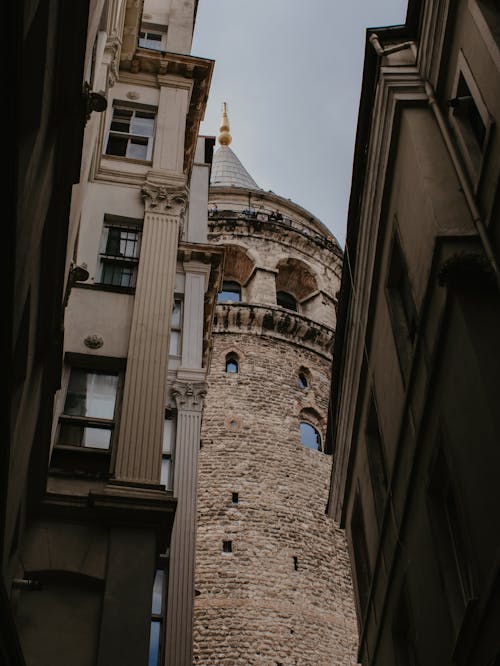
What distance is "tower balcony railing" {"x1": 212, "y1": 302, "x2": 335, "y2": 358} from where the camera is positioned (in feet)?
117

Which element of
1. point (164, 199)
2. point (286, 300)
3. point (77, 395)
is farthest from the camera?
point (286, 300)

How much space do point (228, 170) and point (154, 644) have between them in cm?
4475

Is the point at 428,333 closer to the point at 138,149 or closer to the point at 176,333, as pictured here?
the point at 176,333

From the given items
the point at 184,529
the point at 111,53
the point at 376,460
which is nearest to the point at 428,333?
the point at 376,460

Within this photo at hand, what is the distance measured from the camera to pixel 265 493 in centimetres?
2822

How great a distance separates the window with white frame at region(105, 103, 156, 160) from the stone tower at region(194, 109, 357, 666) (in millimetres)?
13768

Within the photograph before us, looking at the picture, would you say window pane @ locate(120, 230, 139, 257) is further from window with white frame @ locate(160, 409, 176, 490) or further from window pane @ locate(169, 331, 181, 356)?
window with white frame @ locate(160, 409, 176, 490)

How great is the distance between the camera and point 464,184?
8617 millimetres

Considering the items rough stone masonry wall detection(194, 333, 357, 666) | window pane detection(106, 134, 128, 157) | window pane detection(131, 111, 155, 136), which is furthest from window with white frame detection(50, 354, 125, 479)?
rough stone masonry wall detection(194, 333, 357, 666)

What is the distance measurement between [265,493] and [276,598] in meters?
3.89

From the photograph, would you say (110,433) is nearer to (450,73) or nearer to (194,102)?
(450,73)

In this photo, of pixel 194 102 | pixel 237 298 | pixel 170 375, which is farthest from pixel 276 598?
pixel 237 298

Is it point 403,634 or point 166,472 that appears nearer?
point 403,634

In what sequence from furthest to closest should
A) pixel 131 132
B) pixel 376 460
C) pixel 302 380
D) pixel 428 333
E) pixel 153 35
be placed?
pixel 302 380, pixel 153 35, pixel 131 132, pixel 376 460, pixel 428 333
